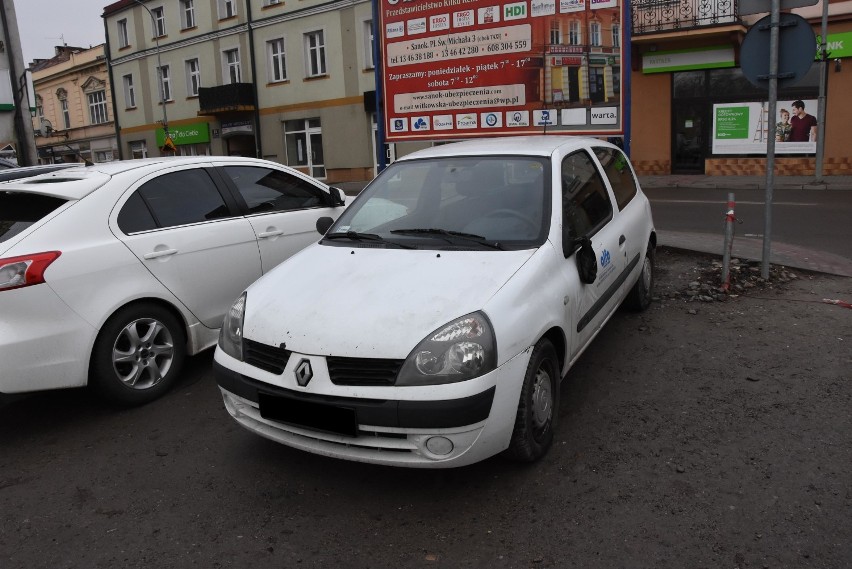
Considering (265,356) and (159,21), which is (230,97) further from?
(265,356)

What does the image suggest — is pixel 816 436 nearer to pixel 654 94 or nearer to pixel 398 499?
pixel 398 499

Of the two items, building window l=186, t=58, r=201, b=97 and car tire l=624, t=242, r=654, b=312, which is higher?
building window l=186, t=58, r=201, b=97

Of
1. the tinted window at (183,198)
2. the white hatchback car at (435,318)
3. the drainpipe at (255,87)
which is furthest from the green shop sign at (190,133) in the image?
the white hatchback car at (435,318)

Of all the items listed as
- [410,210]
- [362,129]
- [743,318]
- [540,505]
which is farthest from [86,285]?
[362,129]

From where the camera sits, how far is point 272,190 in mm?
5684

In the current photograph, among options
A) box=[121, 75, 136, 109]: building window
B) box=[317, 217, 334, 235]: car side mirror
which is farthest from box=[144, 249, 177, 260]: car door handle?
box=[121, 75, 136, 109]: building window

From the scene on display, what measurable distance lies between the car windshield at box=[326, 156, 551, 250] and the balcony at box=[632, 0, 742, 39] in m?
17.8

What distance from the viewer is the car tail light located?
389cm

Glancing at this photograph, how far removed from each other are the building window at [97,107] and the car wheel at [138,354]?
39.6 metres

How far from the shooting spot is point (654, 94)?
21453 millimetres

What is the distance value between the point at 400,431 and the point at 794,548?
1.64 meters

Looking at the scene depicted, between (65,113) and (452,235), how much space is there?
45.6 m

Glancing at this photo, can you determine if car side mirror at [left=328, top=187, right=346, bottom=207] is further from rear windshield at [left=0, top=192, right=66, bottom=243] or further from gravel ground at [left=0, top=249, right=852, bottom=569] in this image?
rear windshield at [left=0, top=192, right=66, bottom=243]

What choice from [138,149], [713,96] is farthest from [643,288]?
[138,149]
